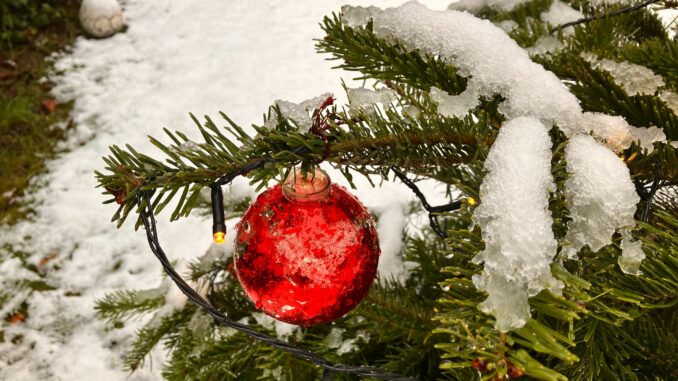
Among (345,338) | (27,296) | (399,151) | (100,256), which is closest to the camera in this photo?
(399,151)

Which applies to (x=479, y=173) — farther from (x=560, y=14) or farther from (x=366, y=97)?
(x=560, y=14)

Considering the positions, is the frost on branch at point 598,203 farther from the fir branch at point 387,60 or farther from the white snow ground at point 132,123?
the white snow ground at point 132,123

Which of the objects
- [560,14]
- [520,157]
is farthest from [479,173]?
[560,14]

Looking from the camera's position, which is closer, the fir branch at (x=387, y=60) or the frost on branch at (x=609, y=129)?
the frost on branch at (x=609, y=129)

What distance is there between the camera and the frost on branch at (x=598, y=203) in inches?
25.4

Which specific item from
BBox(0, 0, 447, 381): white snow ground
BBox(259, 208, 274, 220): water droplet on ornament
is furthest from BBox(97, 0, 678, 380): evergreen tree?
BBox(0, 0, 447, 381): white snow ground

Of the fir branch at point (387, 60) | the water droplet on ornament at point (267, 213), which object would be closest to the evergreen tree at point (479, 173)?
the fir branch at point (387, 60)

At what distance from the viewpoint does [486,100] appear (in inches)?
34.3

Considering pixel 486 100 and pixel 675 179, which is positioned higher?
pixel 486 100

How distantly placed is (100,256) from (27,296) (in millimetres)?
393

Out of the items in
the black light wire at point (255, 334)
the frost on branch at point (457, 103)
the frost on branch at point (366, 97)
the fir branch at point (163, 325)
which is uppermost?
the frost on branch at point (457, 103)

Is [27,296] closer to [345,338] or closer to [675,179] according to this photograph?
[345,338]

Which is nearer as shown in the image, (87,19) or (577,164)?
(577,164)

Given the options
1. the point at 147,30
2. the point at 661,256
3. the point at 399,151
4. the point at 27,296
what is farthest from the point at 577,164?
the point at 147,30
